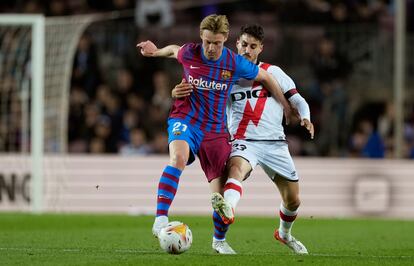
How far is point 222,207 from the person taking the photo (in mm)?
8828

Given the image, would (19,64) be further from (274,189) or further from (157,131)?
(274,189)

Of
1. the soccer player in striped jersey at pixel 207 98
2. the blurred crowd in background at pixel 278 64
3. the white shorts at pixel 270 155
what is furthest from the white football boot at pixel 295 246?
the blurred crowd in background at pixel 278 64

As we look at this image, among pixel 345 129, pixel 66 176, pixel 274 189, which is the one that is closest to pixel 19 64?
pixel 66 176

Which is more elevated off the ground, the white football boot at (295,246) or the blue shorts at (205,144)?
the blue shorts at (205,144)

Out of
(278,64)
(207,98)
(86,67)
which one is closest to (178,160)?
(207,98)

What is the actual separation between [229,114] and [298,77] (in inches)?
429

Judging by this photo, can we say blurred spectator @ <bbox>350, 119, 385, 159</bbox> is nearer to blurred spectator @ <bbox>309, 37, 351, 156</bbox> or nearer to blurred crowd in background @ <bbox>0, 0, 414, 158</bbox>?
blurred crowd in background @ <bbox>0, 0, 414, 158</bbox>

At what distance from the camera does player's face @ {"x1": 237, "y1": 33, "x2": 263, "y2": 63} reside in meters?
9.95

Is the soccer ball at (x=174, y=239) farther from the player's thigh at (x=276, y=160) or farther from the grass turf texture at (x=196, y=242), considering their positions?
the player's thigh at (x=276, y=160)

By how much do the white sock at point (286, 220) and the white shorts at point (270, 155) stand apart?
0.38m

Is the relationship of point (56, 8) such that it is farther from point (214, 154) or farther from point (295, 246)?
point (214, 154)

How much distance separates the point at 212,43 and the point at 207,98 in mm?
510

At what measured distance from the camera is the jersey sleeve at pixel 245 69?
9.55m

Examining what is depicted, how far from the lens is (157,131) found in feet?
65.8
